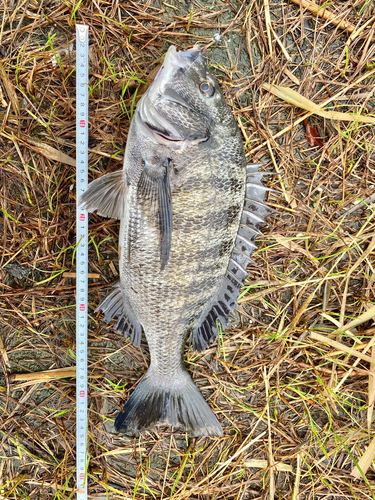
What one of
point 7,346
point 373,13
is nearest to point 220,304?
point 7,346

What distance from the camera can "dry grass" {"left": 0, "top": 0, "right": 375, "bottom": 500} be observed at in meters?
2.32

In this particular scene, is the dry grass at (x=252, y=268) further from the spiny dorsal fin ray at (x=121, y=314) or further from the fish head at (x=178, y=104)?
the fish head at (x=178, y=104)

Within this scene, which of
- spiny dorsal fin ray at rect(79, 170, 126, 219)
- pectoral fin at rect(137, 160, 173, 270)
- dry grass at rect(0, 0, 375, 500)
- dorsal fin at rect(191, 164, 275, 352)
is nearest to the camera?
pectoral fin at rect(137, 160, 173, 270)

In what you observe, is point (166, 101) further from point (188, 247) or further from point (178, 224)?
point (188, 247)

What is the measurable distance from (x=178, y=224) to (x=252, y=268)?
91cm

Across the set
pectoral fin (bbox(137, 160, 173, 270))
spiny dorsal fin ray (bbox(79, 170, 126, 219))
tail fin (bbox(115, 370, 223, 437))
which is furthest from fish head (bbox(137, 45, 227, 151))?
tail fin (bbox(115, 370, 223, 437))

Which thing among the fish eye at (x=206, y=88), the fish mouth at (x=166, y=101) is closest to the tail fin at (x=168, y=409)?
the fish mouth at (x=166, y=101)

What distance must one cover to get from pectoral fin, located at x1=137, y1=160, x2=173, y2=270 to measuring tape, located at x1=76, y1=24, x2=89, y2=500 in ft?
1.87

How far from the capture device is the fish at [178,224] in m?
1.89

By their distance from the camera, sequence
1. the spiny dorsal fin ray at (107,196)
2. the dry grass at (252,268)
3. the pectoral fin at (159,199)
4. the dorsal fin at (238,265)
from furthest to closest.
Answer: the dry grass at (252,268), the dorsal fin at (238,265), the spiny dorsal fin ray at (107,196), the pectoral fin at (159,199)

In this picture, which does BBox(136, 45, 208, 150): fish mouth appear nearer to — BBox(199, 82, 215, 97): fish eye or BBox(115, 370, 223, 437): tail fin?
BBox(199, 82, 215, 97): fish eye

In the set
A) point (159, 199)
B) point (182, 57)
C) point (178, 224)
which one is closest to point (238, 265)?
point (178, 224)

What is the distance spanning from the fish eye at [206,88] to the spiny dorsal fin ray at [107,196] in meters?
0.70

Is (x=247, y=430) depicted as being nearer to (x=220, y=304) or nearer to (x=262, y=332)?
(x=262, y=332)
